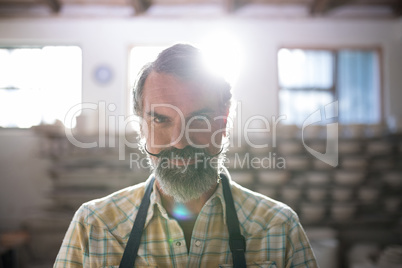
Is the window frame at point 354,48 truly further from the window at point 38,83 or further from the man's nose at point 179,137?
the man's nose at point 179,137

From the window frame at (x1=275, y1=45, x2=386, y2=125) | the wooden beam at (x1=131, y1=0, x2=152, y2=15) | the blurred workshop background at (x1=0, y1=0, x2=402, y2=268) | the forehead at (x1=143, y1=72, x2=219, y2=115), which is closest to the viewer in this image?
the forehead at (x1=143, y1=72, x2=219, y2=115)

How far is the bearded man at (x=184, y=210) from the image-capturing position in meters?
1.24

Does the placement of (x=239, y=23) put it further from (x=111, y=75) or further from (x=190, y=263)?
(x=190, y=263)

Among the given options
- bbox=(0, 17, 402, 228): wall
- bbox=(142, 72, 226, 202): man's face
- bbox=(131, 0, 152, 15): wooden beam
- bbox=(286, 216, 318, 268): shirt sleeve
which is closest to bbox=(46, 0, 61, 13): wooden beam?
bbox=(0, 17, 402, 228): wall

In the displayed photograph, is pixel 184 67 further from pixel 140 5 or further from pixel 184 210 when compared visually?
pixel 140 5

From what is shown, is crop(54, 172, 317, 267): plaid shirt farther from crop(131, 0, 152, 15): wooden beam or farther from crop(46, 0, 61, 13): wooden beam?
crop(46, 0, 61, 13): wooden beam

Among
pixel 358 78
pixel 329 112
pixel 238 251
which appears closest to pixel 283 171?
pixel 329 112

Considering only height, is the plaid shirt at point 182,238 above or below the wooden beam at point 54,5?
below

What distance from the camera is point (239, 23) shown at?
489 cm

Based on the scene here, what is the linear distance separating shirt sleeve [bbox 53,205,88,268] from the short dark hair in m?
0.60

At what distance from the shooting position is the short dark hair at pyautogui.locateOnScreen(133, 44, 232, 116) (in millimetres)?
1320

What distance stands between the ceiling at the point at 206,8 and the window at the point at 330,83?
57 cm

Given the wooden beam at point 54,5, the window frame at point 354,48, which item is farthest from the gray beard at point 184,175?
the wooden beam at point 54,5

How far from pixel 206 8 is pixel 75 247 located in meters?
4.29
